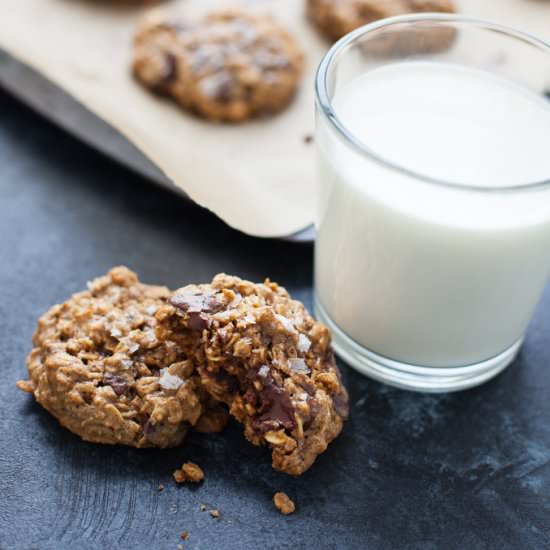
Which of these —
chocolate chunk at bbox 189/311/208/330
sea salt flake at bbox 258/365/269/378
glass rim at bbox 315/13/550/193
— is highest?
glass rim at bbox 315/13/550/193

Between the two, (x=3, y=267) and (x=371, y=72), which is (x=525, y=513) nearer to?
(x=371, y=72)

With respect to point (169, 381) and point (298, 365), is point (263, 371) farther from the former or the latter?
point (169, 381)

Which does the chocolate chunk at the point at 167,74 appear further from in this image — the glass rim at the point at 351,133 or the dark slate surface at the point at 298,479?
the glass rim at the point at 351,133

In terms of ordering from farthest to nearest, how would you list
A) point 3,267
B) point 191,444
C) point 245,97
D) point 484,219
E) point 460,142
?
point 245,97 → point 3,267 → point 191,444 → point 460,142 → point 484,219

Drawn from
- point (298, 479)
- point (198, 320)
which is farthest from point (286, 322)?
point (298, 479)

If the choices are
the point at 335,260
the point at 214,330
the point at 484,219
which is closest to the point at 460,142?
the point at 484,219

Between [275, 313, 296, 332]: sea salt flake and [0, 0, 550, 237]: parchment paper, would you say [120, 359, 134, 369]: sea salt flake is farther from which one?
[0, 0, 550, 237]: parchment paper

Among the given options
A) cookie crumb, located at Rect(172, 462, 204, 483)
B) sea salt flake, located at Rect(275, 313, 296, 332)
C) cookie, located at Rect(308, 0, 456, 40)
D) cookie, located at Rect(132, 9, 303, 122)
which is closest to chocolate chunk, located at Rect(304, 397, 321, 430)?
sea salt flake, located at Rect(275, 313, 296, 332)
